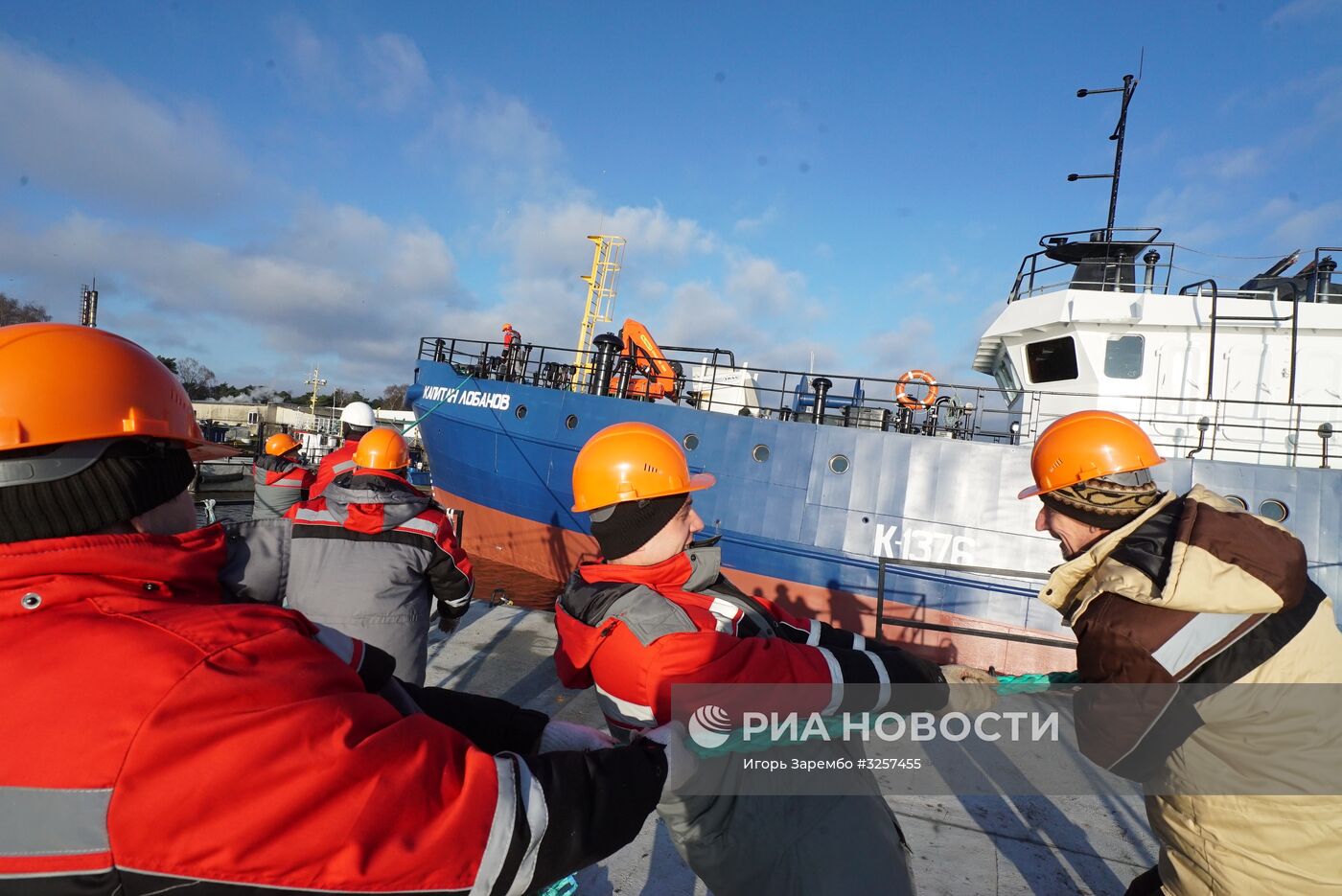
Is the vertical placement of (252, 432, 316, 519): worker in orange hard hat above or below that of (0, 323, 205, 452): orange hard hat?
below

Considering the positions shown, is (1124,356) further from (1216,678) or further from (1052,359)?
(1216,678)

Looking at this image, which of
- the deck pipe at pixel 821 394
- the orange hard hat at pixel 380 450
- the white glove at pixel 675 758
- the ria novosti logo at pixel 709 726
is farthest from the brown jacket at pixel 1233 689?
the deck pipe at pixel 821 394

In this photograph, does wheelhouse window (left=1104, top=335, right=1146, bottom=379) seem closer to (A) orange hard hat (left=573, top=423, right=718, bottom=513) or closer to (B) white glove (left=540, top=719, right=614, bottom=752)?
(A) orange hard hat (left=573, top=423, right=718, bottom=513)

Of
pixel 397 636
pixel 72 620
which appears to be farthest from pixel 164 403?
pixel 397 636

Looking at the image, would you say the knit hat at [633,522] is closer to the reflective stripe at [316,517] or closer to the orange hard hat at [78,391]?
the orange hard hat at [78,391]

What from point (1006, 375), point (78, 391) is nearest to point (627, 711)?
point (78, 391)

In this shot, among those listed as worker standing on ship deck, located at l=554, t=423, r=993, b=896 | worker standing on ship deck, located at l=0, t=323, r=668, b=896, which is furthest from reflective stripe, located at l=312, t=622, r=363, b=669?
worker standing on ship deck, located at l=554, t=423, r=993, b=896

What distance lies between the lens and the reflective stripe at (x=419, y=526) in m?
2.86

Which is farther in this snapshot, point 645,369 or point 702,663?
point 645,369

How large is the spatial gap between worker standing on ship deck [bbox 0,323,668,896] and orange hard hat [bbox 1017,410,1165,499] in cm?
174

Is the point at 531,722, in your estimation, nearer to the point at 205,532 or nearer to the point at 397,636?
the point at 205,532

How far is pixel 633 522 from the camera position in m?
1.76

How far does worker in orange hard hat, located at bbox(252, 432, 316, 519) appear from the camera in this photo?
6039 millimetres

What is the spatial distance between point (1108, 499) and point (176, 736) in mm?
2221
